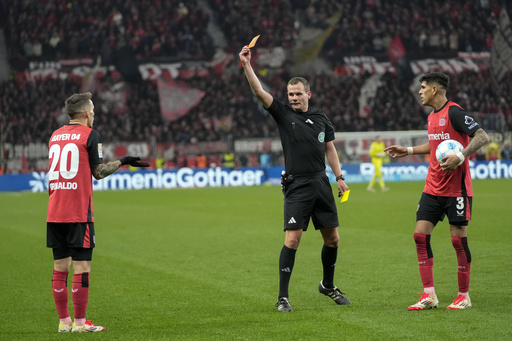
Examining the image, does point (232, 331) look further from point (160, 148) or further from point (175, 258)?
point (160, 148)

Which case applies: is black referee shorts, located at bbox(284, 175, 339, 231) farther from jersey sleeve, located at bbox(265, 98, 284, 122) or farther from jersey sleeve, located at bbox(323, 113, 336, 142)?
jersey sleeve, located at bbox(265, 98, 284, 122)

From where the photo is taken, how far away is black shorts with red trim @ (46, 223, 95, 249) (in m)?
6.30

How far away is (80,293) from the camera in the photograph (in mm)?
6328

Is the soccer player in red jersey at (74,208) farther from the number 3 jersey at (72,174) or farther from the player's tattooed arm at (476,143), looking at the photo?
the player's tattooed arm at (476,143)

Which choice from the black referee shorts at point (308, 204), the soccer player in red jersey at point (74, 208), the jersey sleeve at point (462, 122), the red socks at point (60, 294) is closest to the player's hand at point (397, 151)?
the jersey sleeve at point (462, 122)

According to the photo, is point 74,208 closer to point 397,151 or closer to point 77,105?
point 77,105

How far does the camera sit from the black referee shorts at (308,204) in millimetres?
7293

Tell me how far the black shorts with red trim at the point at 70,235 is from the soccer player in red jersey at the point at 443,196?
306cm

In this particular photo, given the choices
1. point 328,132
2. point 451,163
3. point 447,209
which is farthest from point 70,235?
point 447,209

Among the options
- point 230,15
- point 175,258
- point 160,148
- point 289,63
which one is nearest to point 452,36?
point 289,63

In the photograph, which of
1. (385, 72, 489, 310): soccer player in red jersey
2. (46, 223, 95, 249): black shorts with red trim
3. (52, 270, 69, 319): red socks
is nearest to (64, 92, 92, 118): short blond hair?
(46, 223, 95, 249): black shorts with red trim

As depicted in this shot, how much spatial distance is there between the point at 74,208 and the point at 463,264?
3.69m

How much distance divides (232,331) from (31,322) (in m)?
2.00

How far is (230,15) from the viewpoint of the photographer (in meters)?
44.9
